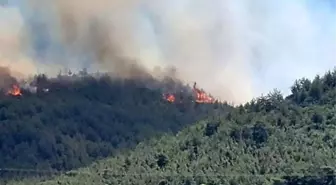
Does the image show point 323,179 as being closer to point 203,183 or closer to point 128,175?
point 203,183

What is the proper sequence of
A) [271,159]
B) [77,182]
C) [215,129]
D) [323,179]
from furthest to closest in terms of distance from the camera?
[215,129] → [77,182] → [271,159] → [323,179]

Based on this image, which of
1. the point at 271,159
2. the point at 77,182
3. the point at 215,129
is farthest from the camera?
the point at 215,129

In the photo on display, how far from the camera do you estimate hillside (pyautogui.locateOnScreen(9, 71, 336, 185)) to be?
136625 mm

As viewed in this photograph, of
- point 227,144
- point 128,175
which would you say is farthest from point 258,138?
point 128,175

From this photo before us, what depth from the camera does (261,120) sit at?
156m

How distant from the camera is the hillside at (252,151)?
448 feet

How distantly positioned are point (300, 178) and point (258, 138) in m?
21.4

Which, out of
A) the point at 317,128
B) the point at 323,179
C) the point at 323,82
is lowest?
the point at 323,179

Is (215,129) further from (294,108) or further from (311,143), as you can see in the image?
(311,143)

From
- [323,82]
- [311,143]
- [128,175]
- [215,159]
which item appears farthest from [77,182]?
[323,82]

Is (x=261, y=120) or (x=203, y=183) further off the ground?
(x=261, y=120)

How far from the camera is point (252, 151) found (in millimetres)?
147000

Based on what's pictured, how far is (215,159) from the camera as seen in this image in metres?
146

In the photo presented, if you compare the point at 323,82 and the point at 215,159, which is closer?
the point at 215,159
